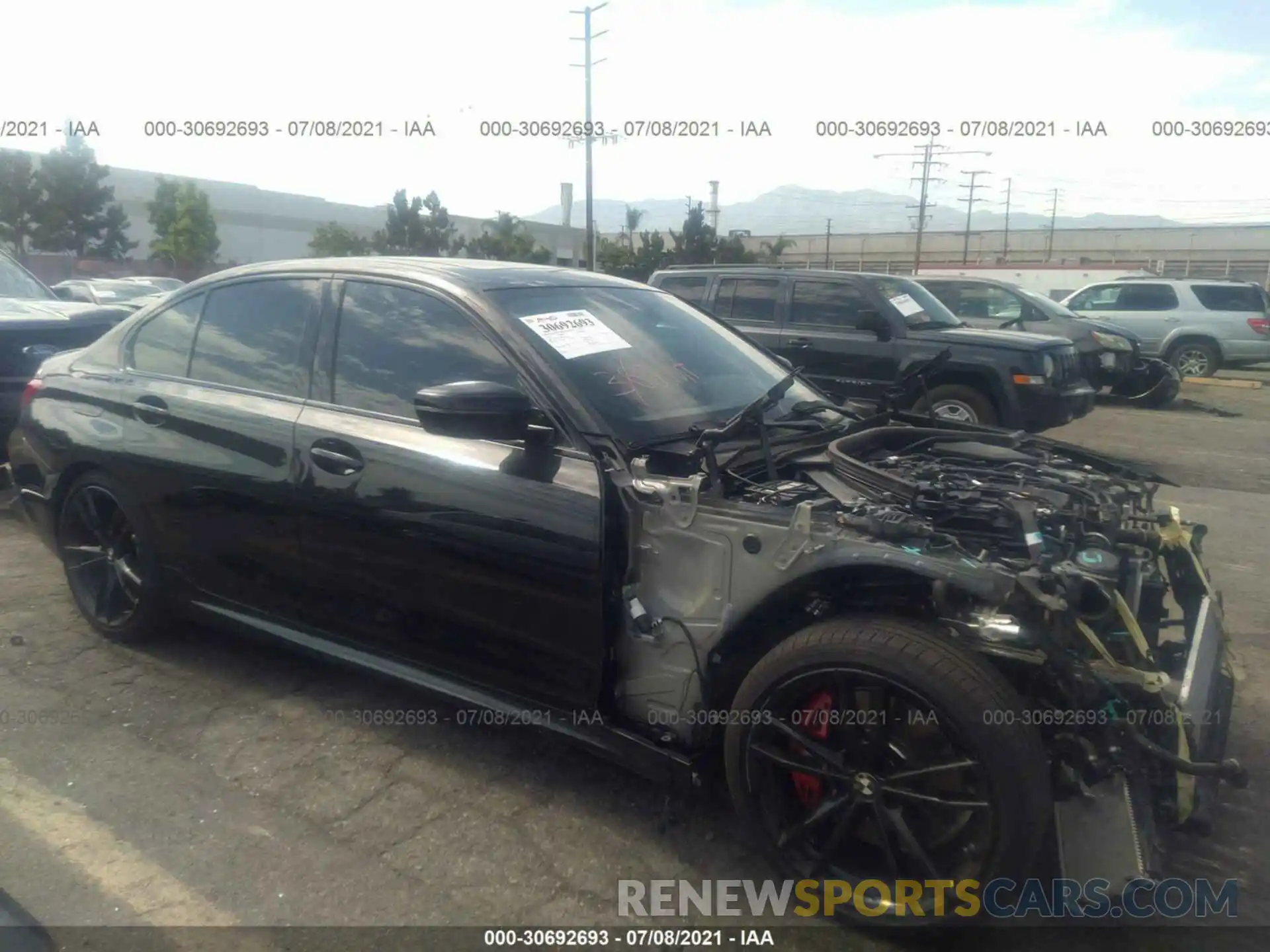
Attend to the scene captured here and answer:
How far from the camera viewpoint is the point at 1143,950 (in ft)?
8.36

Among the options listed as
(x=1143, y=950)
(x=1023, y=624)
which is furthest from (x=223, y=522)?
(x=1143, y=950)

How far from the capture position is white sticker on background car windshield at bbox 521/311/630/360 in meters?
3.21

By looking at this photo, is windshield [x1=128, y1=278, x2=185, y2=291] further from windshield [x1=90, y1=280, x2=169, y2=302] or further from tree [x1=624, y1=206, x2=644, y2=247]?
tree [x1=624, y1=206, x2=644, y2=247]

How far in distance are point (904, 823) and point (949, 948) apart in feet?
1.15

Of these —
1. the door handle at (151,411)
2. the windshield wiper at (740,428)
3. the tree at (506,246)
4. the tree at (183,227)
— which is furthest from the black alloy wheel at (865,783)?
the tree at (183,227)

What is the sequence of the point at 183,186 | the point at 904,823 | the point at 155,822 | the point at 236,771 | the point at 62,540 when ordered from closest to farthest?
the point at 904,823 < the point at 155,822 < the point at 236,771 < the point at 62,540 < the point at 183,186

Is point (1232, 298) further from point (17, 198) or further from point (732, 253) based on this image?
point (17, 198)

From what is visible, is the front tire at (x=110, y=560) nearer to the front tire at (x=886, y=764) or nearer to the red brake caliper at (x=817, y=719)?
the front tire at (x=886, y=764)

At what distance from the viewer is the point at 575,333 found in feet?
10.8

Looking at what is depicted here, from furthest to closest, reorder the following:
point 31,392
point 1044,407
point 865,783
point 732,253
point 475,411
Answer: point 732,253
point 1044,407
point 31,392
point 475,411
point 865,783

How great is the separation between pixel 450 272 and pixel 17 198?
39933mm

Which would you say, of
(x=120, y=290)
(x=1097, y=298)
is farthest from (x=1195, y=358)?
(x=120, y=290)

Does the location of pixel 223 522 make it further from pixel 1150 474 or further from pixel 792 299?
pixel 792 299

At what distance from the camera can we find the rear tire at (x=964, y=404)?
9016mm
